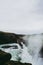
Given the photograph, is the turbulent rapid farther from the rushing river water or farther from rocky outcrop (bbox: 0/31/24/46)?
rocky outcrop (bbox: 0/31/24/46)

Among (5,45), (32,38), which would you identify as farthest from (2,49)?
(32,38)

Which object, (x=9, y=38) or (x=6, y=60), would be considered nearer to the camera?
(x=6, y=60)

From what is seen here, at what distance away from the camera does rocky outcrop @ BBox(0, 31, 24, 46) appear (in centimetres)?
300

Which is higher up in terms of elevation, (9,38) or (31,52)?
(9,38)

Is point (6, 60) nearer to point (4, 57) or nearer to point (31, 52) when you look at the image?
point (4, 57)

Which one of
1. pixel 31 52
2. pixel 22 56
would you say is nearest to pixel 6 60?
pixel 22 56

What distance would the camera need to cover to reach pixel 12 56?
2.90 m

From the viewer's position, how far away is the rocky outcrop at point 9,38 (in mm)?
2996

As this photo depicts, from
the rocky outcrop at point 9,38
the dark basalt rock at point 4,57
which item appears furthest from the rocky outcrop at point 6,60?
the rocky outcrop at point 9,38

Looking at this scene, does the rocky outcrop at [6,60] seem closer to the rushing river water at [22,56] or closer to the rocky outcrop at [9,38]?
the rushing river water at [22,56]

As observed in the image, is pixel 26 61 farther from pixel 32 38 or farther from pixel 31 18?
pixel 31 18

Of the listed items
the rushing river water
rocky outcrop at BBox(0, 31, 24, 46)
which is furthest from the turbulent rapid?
rocky outcrop at BBox(0, 31, 24, 46)

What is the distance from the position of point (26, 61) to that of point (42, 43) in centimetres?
38

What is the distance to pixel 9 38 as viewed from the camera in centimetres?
300
